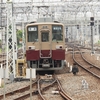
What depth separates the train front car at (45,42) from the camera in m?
17.5

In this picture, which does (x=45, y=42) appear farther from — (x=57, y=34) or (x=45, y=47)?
(x=57, y=34)

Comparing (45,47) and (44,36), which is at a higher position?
(44,36)

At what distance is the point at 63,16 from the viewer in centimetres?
5306

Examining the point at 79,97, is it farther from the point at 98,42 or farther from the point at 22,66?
the point at 98,42

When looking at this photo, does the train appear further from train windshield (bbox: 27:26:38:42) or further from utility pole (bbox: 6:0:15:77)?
utility pole (bbox: 6:0:15:77)

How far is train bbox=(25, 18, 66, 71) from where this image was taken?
1752 cm

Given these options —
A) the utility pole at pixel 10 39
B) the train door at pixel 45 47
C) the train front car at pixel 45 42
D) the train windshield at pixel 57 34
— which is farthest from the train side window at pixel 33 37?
the utility pole at pixel 10 39

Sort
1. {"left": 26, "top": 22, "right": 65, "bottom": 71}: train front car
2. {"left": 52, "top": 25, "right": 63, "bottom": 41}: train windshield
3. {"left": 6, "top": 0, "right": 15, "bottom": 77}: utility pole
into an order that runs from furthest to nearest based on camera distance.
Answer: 1. {"left": 52, "top": 25, "right": 63, "bottom": 41}: train windshield
2. {"left": 26, "top": 22, "right": 65, "bottom": 71}: train front car
3. {"left": 6, "top": 0, "right": 15, "bottom": 77}: utility pole

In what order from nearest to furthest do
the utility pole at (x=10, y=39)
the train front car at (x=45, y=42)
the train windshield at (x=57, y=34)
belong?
the utility pole at (x=10, y=39), the train front car at (x=45, y=42), the train windshield at (x=57, y=34)

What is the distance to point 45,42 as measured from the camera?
17.6 metres

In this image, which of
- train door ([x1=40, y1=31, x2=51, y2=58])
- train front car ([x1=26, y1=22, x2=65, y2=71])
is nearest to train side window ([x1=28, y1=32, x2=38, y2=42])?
train front car ([x1=26, y1=22, x2=65, y2=71])

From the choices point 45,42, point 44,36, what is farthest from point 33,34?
point 45,42

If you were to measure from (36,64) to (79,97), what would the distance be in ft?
24.1

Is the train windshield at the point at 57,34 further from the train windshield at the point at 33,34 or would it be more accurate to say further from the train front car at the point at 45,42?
the train windshield at the point at 33,34
